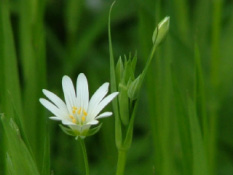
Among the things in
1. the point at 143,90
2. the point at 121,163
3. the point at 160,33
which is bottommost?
the point at 121,163

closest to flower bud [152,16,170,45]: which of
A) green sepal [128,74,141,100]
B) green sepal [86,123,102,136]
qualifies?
green sepal [128,74,141,100]

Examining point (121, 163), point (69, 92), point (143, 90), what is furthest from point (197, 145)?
point (143, 90)

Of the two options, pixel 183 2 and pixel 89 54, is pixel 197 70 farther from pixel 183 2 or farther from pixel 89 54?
pixel 89 54

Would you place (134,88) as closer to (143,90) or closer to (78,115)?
(78,115)

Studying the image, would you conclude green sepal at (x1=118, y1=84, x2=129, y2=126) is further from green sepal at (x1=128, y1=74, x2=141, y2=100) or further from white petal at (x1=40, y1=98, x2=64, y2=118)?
white petal at (x1=40, y1=98, x2=64, y2=118)

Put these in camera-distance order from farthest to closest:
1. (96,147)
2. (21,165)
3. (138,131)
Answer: (138,131), (96,147), (21,165)

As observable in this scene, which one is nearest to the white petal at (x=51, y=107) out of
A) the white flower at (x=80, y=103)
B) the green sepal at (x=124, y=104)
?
the white flower at (x=80, y=103)

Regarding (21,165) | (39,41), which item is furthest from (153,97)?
(21,165)

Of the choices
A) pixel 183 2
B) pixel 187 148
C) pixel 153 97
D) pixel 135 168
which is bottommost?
pixel 135 168
